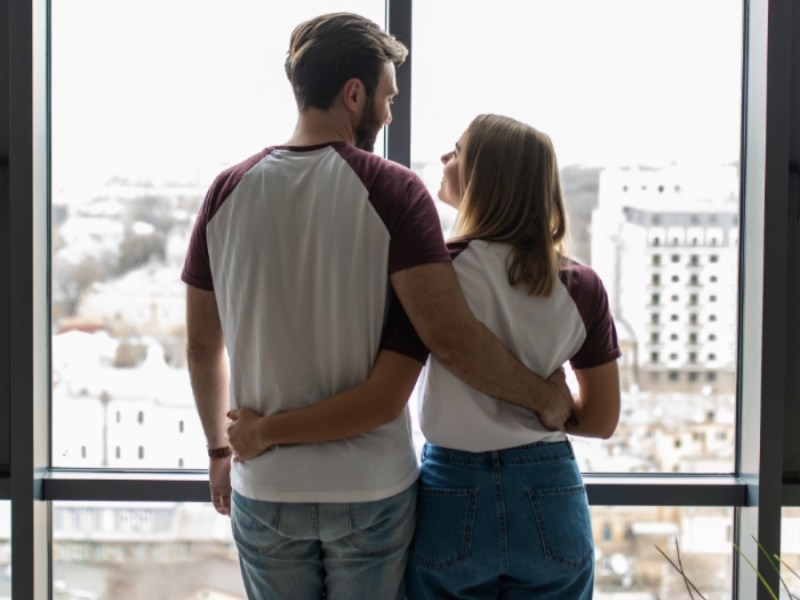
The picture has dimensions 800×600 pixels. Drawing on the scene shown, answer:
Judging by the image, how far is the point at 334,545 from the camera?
1297mm

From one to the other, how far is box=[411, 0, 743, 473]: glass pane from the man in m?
0.57

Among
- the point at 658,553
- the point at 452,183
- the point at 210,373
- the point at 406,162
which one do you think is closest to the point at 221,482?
the point at 210,373

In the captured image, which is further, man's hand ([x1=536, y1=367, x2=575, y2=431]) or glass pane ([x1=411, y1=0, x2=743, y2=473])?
glass pane ([x1=411, y1=0, x2=743, y2=473])

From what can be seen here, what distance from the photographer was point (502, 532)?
1.31 metres

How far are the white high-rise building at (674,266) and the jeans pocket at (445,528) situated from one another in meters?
0.78

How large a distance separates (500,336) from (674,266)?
756 millimetres

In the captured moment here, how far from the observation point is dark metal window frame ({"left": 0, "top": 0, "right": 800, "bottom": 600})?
176cm

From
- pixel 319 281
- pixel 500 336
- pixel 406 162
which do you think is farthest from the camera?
pixel 406 162

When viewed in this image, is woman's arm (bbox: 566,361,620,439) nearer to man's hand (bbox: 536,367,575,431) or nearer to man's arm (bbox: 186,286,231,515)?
man's hand (bbox: 536,367,575,431)

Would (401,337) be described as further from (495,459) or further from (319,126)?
(319,126)

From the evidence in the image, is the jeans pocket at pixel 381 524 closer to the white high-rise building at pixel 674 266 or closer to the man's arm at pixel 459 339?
the man's arm at pixel 459 339

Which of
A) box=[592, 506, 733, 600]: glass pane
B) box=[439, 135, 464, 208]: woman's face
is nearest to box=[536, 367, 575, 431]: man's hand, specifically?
box=[439, 135, 464, 208]: woman's face

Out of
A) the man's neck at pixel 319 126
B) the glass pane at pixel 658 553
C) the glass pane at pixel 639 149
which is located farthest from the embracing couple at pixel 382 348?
the glass pane at pixel 658 553

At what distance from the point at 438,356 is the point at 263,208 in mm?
357
